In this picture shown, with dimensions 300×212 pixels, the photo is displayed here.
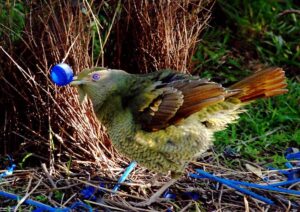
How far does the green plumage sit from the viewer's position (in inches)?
161

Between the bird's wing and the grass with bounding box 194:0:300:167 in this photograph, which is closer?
the bird's wing

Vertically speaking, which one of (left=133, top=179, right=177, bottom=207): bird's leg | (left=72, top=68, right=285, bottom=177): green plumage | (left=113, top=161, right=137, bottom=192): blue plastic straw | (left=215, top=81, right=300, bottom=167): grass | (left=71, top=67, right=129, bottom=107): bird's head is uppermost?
(left=71, top=67, right=129, bottom=107): bird's head

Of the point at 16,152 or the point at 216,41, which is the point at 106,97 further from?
the point at 216,41

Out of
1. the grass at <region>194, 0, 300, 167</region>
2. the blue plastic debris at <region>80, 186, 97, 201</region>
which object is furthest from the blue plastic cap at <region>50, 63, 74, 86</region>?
the grass at <region>194, 0, 300, 167</region>

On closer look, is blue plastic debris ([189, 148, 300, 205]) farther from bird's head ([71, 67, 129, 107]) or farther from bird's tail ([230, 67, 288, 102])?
bird's head ([71, 67, 129, 107])

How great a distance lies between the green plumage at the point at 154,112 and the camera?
4086mm

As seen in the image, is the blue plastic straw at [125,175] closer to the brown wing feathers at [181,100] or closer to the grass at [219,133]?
the grass at [219,133]

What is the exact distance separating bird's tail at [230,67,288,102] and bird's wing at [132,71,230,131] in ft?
0.71

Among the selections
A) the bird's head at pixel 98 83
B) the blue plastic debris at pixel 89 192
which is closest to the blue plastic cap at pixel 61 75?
the bird's head at pixel 98 83

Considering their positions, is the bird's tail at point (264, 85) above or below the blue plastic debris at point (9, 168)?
above

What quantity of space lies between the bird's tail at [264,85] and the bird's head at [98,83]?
73 cm

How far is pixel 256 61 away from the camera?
21.5ft

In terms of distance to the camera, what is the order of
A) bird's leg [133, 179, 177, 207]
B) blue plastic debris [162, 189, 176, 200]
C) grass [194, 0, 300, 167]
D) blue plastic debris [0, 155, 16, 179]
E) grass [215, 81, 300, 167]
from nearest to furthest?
bird's leg [133, 179, 177, 207] < blue plastic debris [162, 189, 176, 200] < blue plastic debris [0, 155, 16, 179] < grass [215, 81, 300, 167] < grass [194, 0, 300, 167]

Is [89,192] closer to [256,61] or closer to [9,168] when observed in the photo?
[9,168]
